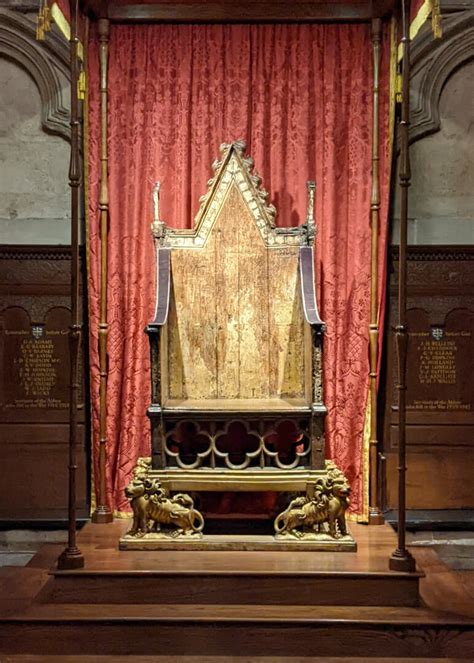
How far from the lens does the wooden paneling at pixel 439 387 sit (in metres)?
4.61

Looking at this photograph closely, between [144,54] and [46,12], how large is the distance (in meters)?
0.89

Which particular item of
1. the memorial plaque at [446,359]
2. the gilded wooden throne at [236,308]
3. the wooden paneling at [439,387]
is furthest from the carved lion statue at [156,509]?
the memorial plaque at [446,359]

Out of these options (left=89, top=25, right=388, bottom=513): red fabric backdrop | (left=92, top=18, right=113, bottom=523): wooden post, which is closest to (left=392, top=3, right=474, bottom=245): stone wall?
(left=89, top=25, right=388, bottom=513): red fabric backdrop

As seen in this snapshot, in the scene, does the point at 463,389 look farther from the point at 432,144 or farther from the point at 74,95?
→ the point at 74,95

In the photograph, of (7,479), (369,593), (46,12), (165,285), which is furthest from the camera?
(7,479)

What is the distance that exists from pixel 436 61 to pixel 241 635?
321cm

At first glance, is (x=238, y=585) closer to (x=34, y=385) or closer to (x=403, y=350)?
(x=403, y=350)

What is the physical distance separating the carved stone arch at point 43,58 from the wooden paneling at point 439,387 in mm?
2114

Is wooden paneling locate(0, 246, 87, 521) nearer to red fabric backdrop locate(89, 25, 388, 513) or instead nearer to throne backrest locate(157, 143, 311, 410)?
red fabric backdrop locate(89, 25, 388, 513)

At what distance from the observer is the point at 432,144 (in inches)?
184

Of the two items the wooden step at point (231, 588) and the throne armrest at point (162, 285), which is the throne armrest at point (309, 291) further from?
the wooden step at point (231, 588)

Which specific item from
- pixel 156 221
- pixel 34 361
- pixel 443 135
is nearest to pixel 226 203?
pixel 156 221

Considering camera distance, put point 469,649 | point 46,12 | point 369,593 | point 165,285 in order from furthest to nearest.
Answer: point 165,285, point 46,12, point 369,593, point 469,649

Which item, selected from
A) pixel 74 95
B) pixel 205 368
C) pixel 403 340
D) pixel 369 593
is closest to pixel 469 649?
pixel 369 593
